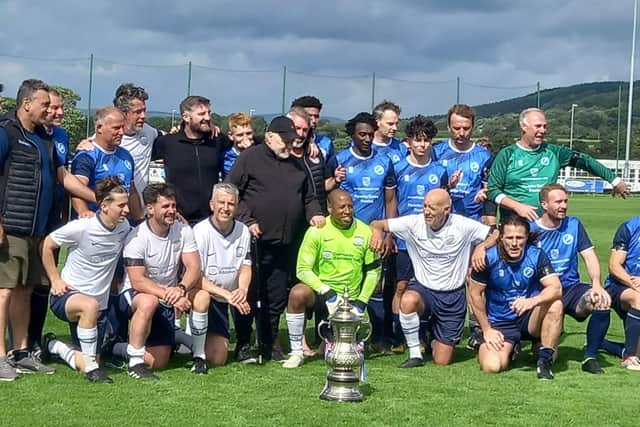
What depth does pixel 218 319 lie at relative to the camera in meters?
6.88

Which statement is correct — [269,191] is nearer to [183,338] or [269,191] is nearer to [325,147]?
[325,147]

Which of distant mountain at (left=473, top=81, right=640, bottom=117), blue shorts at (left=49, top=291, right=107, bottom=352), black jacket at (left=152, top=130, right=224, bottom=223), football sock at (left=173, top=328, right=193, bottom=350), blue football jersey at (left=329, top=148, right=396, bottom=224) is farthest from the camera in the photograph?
distant mountain at (left=473, top=81, right=640, bottom=117)

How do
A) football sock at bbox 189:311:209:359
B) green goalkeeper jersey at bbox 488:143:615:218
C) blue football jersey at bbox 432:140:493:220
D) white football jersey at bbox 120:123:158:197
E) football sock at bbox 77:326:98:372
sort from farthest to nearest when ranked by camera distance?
blue football jersey at bbox 432:140:493:220 → green goalkeeper jersey at bbox 488:143:615:218 → white football jersey at bbox 120:123:158:197 → football sock at bbox 189:311:209:359 → football sock at bbox 77:326:98:372

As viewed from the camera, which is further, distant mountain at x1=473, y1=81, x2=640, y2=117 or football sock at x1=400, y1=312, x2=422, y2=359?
distant mountain at x1=473, y1=81, x2=640, y2=117

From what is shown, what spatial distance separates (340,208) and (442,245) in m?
0.88

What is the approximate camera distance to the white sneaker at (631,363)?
6719 mm

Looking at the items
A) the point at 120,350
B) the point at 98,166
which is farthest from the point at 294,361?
the point at 98,166

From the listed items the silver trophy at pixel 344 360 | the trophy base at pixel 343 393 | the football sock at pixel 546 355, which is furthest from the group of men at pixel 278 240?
the trophy base at pixel 343 393

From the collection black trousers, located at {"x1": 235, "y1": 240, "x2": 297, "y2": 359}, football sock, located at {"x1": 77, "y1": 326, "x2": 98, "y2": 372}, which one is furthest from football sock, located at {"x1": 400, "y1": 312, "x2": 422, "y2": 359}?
football sock, located at {"x1": 77, "y1": 326, "x2": 98, "y2": 372}

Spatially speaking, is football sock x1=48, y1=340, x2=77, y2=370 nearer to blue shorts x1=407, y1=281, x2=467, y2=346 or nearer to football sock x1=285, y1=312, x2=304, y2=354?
football sock x1=285, y1=312, x2=304, y2=354

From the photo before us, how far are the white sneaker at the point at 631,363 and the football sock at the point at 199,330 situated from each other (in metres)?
3.28

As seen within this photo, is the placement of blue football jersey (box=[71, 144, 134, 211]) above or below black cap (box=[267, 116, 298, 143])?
below

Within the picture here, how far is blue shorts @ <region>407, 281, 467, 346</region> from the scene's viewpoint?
6.93 metres

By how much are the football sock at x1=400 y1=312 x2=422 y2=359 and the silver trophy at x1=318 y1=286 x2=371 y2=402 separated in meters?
1.21
